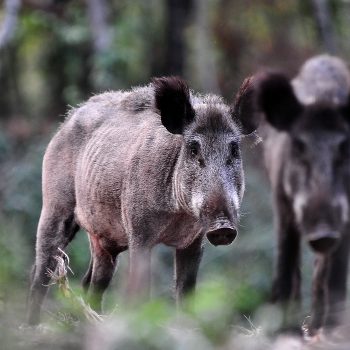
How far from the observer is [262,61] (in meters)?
26.4

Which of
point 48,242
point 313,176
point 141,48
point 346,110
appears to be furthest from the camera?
point 141,48

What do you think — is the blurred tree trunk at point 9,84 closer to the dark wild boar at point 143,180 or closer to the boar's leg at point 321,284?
the dark wild boar at point 143,180

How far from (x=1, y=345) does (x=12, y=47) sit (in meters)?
25.6

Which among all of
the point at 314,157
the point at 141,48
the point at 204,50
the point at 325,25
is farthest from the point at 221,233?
the point at 141,48

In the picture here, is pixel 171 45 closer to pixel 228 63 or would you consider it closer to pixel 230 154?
pixel 228 63

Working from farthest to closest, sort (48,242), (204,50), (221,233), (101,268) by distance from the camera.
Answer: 1. (204,50)
2. (101,268)
3. (48,242)
4. (221,233)

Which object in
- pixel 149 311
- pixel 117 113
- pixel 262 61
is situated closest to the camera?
pixel 149 311

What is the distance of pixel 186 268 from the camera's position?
9266 millimetres

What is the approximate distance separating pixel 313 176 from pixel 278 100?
0.78 metres

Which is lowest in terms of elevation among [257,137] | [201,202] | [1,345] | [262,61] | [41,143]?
[1,345]

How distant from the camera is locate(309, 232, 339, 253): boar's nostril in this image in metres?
7.59

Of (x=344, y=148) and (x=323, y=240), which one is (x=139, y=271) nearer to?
(x=323, y=240)

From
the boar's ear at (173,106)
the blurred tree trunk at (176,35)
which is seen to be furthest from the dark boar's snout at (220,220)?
the blurred tree trunk at (176,35)

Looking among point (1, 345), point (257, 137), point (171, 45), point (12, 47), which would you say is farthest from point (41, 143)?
point (1, 345)
